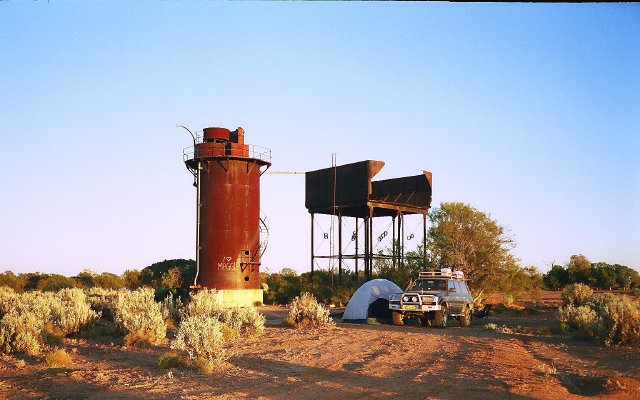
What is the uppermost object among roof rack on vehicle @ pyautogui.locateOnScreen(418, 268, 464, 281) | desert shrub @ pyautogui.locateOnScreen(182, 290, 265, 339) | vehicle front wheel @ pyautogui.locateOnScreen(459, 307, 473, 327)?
roof rack on vehicle @ pyautogui.locateOnScreen(418, 268, 464, 281)

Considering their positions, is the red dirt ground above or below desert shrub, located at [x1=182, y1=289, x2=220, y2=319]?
below

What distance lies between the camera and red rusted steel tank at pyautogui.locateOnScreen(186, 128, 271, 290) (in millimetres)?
36188

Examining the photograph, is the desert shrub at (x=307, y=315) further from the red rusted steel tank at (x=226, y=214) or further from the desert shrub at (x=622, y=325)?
the red rusted steel tank at (x=226, y=214)

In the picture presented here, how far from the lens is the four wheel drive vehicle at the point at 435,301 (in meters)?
23.1

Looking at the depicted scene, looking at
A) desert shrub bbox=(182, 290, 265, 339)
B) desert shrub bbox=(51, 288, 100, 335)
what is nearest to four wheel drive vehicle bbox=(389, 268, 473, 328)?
desert shrub bbox=(182, 290, 265, 339)

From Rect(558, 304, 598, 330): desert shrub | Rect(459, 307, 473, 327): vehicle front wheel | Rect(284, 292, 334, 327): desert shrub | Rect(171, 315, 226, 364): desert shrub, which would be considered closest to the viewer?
Rect(171, 315, 226, 364): desert shrub

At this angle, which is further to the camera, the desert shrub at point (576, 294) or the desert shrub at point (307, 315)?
the desert shrub at point (576, 294)

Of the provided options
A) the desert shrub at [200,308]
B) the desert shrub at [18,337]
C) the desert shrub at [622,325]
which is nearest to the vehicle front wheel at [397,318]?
the desert shrub at [200,308]

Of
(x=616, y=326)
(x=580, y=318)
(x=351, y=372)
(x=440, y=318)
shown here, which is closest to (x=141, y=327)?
(x=351, y=372)

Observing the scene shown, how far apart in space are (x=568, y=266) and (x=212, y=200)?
4729 centimetres

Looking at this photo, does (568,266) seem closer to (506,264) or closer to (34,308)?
(506,264)

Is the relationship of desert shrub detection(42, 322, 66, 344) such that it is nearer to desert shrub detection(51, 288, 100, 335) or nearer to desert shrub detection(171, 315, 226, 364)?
desert shrub detection(51, 288, 100, 335)

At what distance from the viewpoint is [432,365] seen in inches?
532

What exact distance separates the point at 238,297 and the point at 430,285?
15.1 m
